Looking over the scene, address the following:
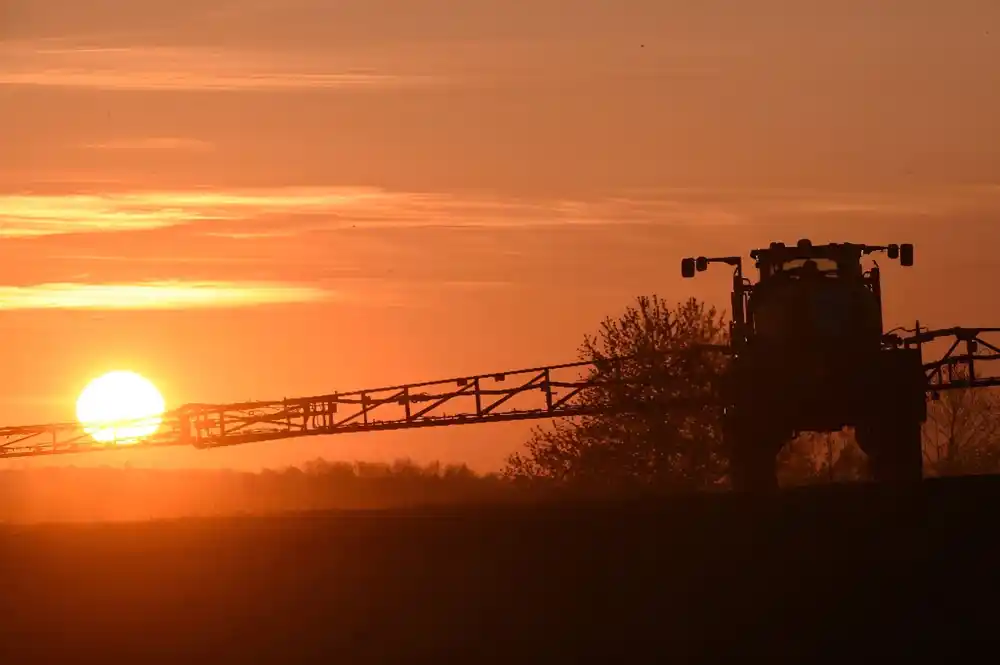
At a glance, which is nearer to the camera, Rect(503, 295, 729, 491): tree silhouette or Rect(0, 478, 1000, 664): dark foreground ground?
Rect(0, 478, 1000, 664): dark foreground ground

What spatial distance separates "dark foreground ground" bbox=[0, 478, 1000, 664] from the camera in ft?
77.4

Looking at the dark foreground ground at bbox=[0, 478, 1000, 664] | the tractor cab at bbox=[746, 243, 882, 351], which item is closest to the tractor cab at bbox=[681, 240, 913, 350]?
the tractor cab at bbox=[746, 243, 882, 351]

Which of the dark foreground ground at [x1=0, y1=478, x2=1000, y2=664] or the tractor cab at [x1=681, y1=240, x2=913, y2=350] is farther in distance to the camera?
the tractor cab at [x1=681, y1=240, x2=913, y2=350]

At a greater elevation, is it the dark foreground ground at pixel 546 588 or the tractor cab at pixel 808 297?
the tractor cab at pixel 808 297

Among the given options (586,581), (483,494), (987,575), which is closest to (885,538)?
(987,575)

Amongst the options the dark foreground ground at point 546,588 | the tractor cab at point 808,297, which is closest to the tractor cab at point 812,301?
the tractor cab at point 808,297

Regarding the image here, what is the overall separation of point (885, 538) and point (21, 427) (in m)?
40.0

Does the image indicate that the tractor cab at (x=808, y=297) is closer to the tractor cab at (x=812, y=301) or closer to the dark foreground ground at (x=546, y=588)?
the tractor cab at (x=812, y=301)

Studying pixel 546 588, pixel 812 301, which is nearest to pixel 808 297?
pixel 812 301

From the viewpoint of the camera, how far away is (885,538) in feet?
90.5

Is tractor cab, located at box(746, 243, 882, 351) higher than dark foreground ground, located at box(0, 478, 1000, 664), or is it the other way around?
tractor cab, located at box(746, 243, 882, 351)

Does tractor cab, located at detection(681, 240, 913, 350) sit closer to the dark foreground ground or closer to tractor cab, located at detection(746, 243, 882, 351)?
tractor cab, located at detection(746, 243, 882, 351)

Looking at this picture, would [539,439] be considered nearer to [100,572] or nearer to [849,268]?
[849,268]

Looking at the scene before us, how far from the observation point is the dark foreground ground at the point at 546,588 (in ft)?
77.4
